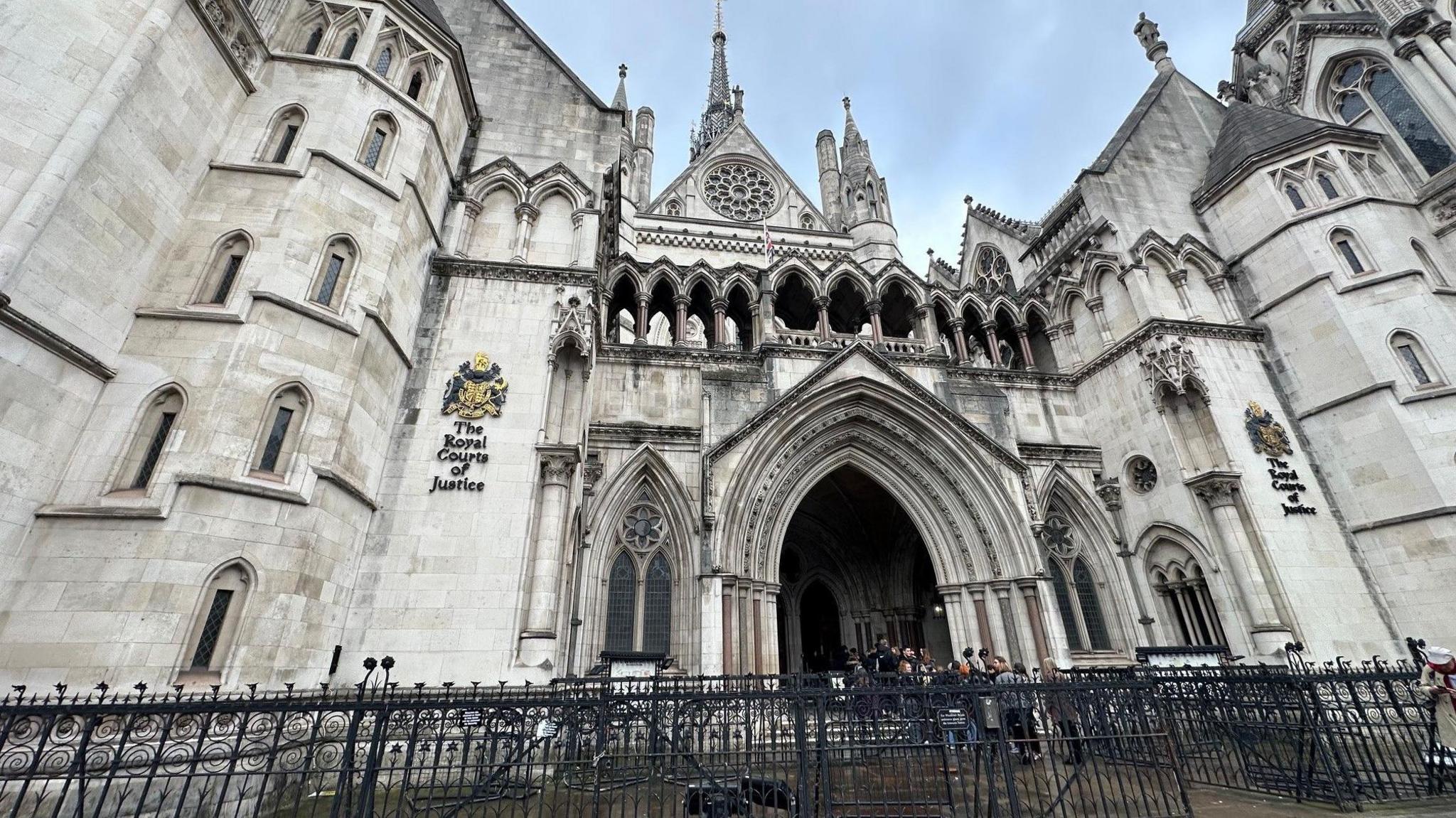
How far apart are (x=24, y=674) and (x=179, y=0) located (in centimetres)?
943

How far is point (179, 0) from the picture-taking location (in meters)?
8.89

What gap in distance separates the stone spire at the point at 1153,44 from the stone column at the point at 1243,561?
16.6 meters

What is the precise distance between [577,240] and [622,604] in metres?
8.53

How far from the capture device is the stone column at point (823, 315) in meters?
16.5

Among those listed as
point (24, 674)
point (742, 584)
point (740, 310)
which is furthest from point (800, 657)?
point (24, 674)

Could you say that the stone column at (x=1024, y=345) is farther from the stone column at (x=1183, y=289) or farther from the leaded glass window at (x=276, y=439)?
the leaded glass window at (x=276, y=439)

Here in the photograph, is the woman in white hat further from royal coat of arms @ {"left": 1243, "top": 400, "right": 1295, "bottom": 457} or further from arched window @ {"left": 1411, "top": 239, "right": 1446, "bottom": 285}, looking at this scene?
arched window @ {"left": 1411, "top": 239, "right": 1446, "bottom": 285}

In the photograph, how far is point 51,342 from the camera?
726 centimetres

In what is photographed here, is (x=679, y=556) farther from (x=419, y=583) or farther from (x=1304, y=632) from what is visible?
(x=1304, y=632)

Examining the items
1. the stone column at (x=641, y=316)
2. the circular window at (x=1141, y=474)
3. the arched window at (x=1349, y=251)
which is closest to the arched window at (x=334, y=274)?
the stone column at (x=641, y=316)

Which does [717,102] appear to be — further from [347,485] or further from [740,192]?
[347,485]

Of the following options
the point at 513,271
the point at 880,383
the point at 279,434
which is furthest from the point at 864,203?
the point at 279,434

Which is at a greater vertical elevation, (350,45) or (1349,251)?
(350,45)

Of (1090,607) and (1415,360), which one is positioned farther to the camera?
(1090,607)
